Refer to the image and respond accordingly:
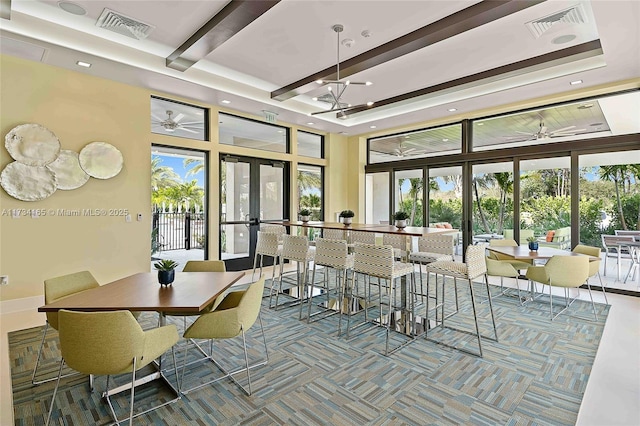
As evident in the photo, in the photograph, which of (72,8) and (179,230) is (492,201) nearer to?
(179,230)

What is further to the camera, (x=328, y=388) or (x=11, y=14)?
(x=11, y=14)

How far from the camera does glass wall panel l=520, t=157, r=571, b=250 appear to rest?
564 cm

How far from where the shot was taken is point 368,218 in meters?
8.81

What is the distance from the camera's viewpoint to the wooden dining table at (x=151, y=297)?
7.00ft

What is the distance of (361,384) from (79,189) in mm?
4628

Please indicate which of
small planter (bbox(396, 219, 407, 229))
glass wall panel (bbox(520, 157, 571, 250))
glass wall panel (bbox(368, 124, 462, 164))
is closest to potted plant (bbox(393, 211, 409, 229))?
small planter (bbox(396, 219, 407, 229))

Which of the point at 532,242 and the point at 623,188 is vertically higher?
the point at 623,188

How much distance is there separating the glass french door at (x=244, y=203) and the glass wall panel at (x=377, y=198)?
2498 mm

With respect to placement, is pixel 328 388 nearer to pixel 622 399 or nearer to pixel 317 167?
pixel 622 399

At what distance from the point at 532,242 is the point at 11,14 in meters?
6.79

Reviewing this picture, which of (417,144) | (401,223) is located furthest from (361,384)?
(417,144)

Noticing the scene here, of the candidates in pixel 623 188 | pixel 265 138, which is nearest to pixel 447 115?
pixel 623 188

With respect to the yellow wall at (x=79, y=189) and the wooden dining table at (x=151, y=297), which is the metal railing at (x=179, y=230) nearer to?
the yellow wall at (x=79, y=189)

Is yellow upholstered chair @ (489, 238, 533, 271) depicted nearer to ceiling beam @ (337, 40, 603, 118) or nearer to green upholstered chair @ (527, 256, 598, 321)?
green upholstered chair @ (527, 256, 598, 321)
